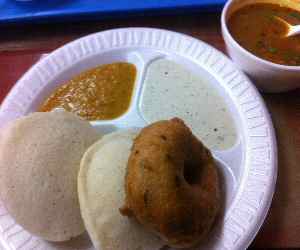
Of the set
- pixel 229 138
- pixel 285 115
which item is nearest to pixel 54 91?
pixel 229 138

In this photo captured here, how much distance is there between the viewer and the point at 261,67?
153 cm

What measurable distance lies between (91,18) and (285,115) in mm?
1107

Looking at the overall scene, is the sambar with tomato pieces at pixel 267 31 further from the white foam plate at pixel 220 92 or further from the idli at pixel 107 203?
the idli at pixel 107 203

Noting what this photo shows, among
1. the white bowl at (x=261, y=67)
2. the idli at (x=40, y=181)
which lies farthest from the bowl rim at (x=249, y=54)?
the idli at (x=40, y=181)

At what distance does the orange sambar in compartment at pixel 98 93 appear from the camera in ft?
5.36

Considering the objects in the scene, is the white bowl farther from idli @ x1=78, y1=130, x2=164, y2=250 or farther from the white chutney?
idli @ x1=78, y1=130, x2=164, y2=250

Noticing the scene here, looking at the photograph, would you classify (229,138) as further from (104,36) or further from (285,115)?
(104,36)

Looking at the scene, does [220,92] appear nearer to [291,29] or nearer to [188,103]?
[188,103]

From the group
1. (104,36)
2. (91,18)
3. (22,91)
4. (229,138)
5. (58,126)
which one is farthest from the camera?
(91,18)

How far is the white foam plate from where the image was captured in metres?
1.28

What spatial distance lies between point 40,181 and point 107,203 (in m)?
0.24

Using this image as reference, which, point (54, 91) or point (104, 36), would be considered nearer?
point (54, 91)

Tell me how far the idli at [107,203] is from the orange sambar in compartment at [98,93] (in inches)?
15.1

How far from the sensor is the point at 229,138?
152 cm
